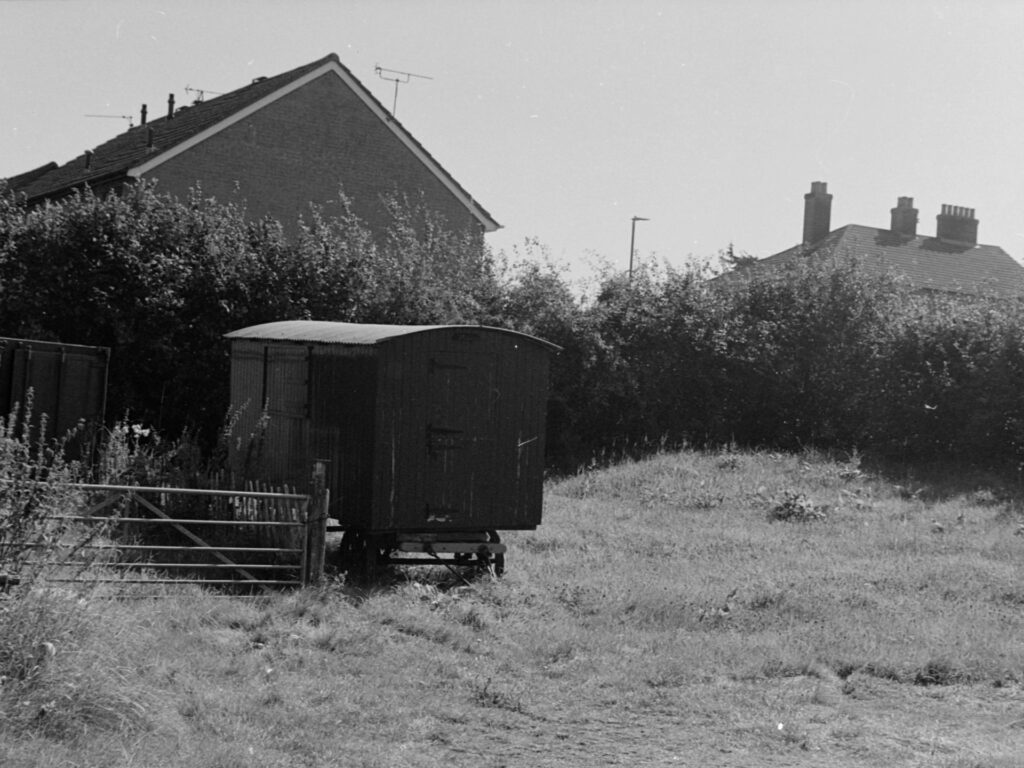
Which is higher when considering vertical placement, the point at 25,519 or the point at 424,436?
the point at 424,436

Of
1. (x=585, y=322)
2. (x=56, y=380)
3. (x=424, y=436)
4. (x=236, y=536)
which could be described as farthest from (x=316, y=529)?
(x=585, y=322)

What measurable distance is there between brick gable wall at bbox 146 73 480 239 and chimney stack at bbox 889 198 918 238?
2181 cm

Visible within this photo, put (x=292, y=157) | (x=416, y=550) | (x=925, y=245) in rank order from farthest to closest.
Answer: (x=925, y=245) < (x=292, y=157) < (x=416, y=550)

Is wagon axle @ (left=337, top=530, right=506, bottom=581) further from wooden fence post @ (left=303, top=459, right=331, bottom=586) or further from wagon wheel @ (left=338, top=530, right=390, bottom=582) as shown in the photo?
wooden fence post @ (left=303, top=459, right=331, bottom=586)

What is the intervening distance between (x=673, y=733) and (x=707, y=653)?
2.02 meters

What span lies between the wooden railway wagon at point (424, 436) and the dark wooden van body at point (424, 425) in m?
0.01

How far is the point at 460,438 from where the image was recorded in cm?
1185

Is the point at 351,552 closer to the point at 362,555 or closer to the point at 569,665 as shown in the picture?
the point at 362,555

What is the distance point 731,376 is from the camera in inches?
925

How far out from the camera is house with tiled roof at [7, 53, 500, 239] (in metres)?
25.9

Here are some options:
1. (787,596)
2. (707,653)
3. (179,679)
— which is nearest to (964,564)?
(787,596)

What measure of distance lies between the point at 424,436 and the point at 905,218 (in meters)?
36.8

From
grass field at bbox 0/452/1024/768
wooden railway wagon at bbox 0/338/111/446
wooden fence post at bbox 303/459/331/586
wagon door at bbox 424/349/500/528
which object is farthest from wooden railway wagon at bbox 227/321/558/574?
wooden railway wagon at bbox 0/338/111/446

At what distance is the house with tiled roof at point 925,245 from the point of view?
40.6m
